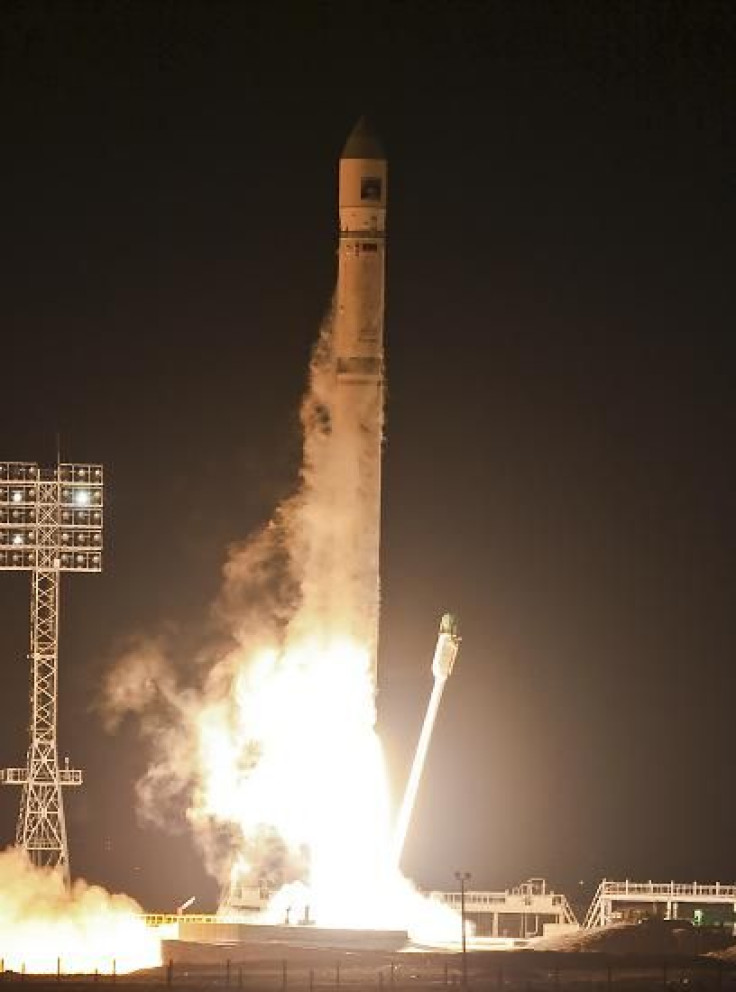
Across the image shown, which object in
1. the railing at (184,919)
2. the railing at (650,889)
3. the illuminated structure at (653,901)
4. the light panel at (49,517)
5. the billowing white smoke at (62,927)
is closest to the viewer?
the billowing white smoke at (62,927)

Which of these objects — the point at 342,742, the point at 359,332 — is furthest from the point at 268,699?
the point at 359,332

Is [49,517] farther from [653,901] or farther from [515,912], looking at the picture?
[653,901]

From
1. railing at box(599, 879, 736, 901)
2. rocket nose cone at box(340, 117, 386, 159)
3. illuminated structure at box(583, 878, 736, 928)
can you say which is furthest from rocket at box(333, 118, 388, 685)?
railing at box(599, 879, 736, 901)

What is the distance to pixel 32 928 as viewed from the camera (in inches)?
3076

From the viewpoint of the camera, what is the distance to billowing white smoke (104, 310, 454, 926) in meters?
76.2

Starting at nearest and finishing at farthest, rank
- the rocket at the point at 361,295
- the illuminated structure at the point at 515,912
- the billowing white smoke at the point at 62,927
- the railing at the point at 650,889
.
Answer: the rocket at the point at 361,295
the billowing white smoke at the point at 62,927
the illuminated structure at the point at 515,912
the railing at the point at 650,889

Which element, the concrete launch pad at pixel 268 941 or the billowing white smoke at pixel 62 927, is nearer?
the concrete launch pad at pixel 268 941

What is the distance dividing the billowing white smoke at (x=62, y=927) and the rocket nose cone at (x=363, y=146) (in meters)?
16.8

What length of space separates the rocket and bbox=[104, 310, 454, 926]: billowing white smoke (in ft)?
0.28

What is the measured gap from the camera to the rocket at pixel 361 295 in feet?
246

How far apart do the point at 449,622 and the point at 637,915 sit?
392 inches

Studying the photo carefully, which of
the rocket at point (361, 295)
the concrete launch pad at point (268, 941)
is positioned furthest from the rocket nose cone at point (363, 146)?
the concrete launch pad at point (268, 941)

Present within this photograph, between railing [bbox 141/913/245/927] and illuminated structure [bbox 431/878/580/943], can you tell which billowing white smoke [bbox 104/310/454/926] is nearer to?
railing [bbox 141/913/245/927]

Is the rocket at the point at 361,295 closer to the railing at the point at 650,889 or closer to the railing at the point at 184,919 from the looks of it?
the railing at the point at 184,919
